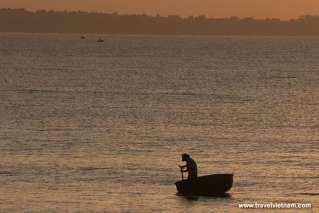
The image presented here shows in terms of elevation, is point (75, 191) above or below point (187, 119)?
below

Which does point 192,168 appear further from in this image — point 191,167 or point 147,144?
point 147,144

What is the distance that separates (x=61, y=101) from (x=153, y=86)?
33.1 metres

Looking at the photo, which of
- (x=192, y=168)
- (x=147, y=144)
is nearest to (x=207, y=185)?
(x=192, y=168)

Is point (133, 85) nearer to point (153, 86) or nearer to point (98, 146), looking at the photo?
point (153, 86)

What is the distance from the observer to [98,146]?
217 ft

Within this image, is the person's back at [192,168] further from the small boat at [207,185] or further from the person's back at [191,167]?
the small boat at [207,185]

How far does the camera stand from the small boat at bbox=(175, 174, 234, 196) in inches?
Answer: 1841

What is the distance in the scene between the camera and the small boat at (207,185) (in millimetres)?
46750

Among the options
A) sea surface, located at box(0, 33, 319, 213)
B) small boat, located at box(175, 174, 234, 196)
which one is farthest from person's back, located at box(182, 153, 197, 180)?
sea surface, located at box(0, 33, 319, 213)

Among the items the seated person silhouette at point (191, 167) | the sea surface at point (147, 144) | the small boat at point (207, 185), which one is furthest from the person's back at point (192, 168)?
the sea surface at point (147, 144)

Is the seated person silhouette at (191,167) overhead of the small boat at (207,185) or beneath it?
overhead

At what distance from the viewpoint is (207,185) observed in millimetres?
46875

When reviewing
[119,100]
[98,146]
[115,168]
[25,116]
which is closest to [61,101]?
[119,100]

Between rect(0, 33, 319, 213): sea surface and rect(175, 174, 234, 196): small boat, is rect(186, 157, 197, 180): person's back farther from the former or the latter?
rect(0, 33, 319, 213): sea surface
